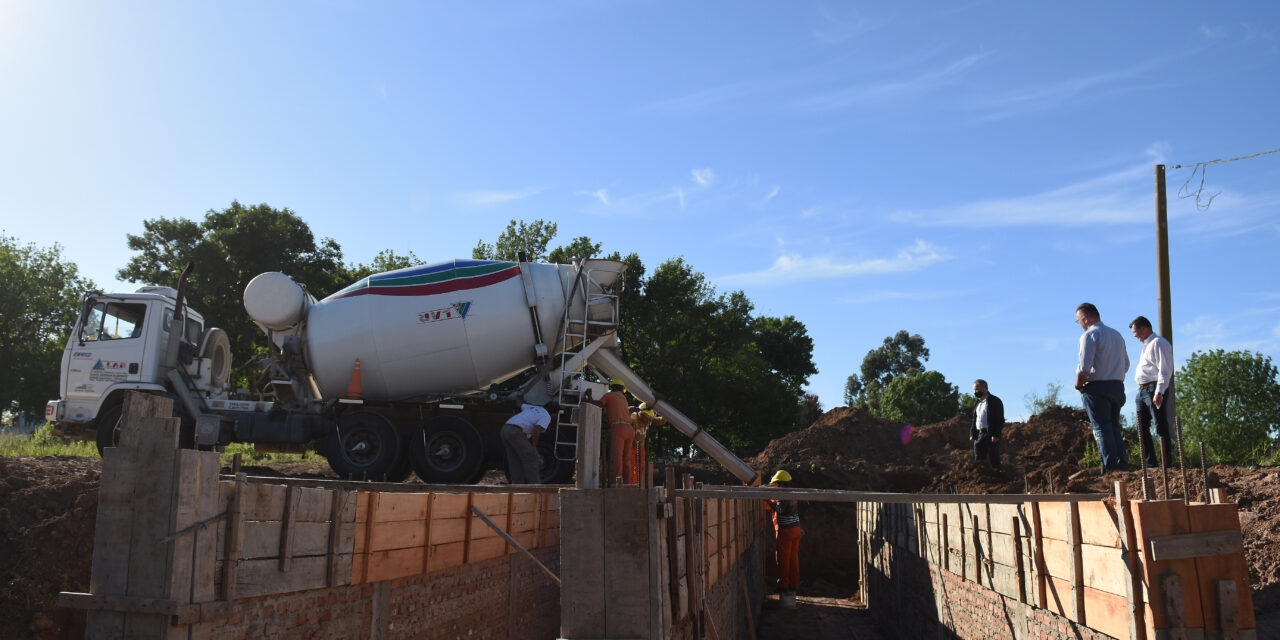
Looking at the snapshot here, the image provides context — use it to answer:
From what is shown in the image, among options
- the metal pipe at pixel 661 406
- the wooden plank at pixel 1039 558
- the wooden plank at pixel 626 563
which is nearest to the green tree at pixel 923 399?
the metal pipe at pixel 661 406

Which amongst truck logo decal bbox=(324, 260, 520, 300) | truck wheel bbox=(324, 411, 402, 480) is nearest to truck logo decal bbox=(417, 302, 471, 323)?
truck logo decal bbox=(324, 260, 520, 300)

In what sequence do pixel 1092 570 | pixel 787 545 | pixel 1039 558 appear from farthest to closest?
pixel 787 545
pixel 1039 558
pixel 1092 570

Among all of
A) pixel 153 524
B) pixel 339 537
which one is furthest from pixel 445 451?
pixel 153 524

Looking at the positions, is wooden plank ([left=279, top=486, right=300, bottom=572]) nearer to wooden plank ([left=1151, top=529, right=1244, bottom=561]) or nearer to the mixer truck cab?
wooden plank ([left=1151, top=529, right=1244, bottom=561])

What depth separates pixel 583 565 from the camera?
4.82 metres

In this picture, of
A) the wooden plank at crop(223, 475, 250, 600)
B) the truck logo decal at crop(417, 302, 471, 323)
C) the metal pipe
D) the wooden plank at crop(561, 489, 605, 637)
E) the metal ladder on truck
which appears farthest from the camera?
the metal pipe

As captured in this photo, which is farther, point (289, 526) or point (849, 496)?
point (849, 496)

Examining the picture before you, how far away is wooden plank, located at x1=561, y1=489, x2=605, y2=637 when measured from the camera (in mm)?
4773

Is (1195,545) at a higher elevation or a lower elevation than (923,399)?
lower

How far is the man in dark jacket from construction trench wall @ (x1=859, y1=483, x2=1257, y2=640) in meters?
3.44

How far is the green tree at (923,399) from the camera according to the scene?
52.1 m

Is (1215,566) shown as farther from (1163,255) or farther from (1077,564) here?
(1163,255)

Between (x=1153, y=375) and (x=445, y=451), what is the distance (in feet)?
30.2

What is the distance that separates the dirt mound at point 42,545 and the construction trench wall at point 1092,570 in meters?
8.59
